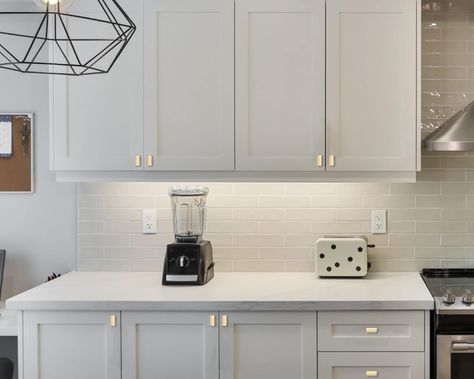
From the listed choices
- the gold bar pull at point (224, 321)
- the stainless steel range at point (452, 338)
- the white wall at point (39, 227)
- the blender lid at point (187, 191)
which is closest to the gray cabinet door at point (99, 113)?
the blender lid at point (187, 191)

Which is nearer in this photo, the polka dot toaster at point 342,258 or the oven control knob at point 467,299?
the oven control knob at point 467,299

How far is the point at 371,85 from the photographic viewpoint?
2752 mm

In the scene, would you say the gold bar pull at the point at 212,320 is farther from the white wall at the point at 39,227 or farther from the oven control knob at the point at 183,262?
the white wall at the point at 39,227

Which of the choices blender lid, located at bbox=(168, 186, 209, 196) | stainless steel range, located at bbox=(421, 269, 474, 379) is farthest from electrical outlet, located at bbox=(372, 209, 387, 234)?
blender lid, located at bbox=(168, 186, 209, 196)

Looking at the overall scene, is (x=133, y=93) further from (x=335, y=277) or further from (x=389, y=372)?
(x=389, y=372)

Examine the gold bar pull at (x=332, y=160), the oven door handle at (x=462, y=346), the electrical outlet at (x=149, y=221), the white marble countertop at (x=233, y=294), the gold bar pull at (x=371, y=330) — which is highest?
the gold bar pull at (x=332, y=160)

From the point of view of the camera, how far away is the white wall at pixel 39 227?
3.20m

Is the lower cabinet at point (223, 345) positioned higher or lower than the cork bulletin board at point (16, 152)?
lower

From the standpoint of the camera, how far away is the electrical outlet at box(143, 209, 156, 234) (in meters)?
3.16

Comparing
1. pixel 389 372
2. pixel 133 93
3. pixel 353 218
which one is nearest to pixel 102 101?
pixel 133 93

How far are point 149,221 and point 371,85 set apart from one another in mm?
1326

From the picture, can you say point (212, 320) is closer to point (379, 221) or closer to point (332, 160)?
point (332, 160)

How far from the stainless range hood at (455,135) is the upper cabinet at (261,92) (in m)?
0.12

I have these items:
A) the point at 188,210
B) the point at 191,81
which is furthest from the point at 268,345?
the point at 191,81
